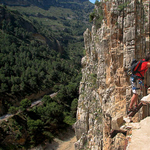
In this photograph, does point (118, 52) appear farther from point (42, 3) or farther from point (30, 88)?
point (42, 3)

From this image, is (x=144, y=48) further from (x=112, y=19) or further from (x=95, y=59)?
(x=95, y=59)

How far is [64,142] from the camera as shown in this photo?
22.3m

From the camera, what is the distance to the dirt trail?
21.1m

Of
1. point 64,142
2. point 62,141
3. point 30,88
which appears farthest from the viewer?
point 30,88

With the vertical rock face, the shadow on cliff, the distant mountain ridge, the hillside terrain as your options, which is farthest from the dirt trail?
the distant mountain ridge

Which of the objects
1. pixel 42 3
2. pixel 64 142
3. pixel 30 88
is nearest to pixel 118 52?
pixel 64 142

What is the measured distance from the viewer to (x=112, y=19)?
9.76 meters

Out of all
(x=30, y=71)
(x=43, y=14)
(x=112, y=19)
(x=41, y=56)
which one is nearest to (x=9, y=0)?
(x=43, y=14)

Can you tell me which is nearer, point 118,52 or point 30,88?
point 118,52

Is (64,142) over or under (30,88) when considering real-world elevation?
under

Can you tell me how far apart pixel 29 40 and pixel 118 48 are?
45668 mm

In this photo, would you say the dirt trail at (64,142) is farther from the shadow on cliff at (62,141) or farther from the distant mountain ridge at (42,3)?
the distant mountain ridge at (42,3)

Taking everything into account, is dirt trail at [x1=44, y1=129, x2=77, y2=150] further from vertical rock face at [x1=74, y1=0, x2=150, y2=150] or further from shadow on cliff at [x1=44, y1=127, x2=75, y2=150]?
vertical rock face at [x1=74, y1=0, x2=150, y2=150]

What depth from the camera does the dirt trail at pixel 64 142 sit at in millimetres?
21094
